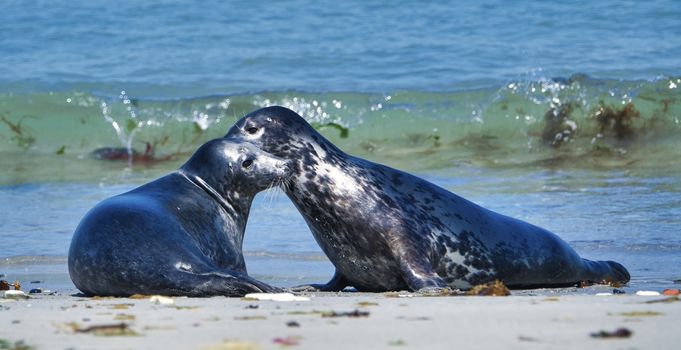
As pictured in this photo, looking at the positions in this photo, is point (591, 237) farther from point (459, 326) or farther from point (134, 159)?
point (134, 159)

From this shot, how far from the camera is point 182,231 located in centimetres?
633

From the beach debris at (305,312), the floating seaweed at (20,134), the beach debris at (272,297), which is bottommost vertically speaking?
the beach debris at (272,297)

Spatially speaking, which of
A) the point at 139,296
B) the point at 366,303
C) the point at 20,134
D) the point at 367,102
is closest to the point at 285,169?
the point at 139,296

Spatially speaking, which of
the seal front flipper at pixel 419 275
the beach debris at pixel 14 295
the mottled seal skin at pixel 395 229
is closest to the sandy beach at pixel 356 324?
the beach debris at pixel 14 295

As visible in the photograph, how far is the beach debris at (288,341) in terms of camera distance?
3668mm

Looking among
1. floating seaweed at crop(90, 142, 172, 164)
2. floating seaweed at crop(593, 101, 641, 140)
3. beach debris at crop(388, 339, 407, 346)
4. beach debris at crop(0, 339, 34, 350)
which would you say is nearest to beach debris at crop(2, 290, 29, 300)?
beach debris at crop(0, 339, 34, 350)

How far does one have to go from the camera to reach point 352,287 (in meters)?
7.20

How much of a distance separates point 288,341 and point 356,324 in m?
0.44

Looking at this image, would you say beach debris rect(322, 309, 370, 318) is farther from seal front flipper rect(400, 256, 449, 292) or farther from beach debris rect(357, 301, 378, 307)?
seal front flipper rect(400, 256, 449, 292)

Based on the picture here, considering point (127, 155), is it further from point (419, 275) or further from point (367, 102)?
point (419, 275)

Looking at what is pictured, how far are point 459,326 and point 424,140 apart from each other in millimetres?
11722

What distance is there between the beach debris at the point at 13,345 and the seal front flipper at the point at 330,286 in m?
2.88

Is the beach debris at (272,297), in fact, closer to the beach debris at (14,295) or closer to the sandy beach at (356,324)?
the sandy beach at (356,324)

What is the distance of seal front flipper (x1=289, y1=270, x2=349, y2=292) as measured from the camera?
6.69 m
